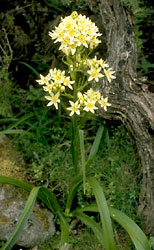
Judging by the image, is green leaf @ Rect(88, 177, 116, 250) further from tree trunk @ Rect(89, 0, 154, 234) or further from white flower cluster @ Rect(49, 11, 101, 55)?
white flower cluster @ Rect(49, 11, 101, 55)

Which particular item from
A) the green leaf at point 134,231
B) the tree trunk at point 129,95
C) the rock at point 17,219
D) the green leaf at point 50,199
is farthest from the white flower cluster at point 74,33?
the rock at point 17,219

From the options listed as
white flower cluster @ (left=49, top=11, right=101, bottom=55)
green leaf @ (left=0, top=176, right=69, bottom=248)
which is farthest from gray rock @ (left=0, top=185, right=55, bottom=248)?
white flower cluster @ (left=49, top=11, right=101, bottom=55)

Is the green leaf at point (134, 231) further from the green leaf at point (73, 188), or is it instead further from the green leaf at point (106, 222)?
the green leaf at point (73, 188)

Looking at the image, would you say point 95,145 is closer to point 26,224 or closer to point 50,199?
point 50,199

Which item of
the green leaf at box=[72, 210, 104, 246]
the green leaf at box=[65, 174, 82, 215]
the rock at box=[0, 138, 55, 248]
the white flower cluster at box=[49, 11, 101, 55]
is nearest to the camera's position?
the white flower cluster at box=[49, 11, 101, 55]

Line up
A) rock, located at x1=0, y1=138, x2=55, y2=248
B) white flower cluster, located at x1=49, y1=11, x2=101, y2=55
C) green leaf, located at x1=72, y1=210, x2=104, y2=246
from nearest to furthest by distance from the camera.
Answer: white flower cluster, located at x1=49, y1=11, x2=101, y2=55 → green leaf, located at x1=72, y1=210, x2=104, y2=246 → rock, located at x1=0, y1=138, x2=55, y2=248

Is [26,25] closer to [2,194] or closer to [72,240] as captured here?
[2,194]

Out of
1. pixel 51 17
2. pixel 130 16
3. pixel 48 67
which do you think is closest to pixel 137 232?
pixel 130 16
